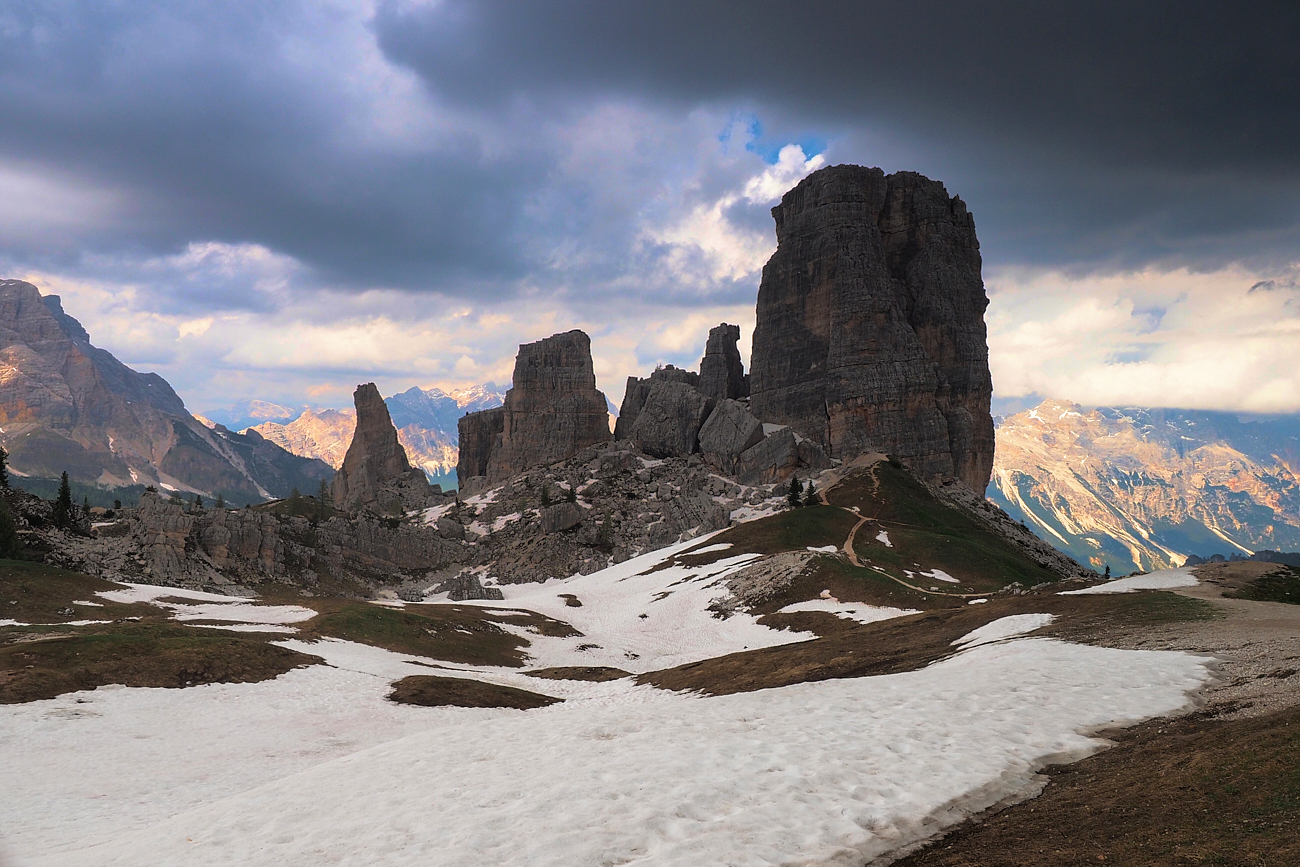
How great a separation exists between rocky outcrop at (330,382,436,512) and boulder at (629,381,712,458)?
5632 cm

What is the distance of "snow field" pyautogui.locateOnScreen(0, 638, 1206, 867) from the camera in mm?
11578

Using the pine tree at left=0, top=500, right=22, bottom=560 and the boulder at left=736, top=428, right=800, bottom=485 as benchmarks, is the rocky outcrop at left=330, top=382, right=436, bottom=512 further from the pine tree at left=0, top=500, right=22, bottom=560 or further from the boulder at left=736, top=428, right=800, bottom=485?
the pine tree at left=0, top=500, right=22, bottom=560

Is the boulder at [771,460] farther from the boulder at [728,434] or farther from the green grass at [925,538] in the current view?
the green grass at [925,538]

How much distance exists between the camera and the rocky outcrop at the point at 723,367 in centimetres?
17475

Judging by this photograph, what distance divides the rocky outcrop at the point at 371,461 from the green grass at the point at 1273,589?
161m

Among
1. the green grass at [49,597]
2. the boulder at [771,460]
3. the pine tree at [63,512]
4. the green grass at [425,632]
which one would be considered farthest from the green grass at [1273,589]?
the pine tree at [63,512]

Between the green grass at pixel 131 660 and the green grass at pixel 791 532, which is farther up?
the green grass at pixel 791 532

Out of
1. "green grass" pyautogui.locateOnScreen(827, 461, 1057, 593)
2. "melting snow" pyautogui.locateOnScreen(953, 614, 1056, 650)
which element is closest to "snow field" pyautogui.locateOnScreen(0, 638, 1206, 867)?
"melting snow" pyautogui.locateOnScreen(953, 614, 1056, 650)

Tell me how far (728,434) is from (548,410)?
168 feet

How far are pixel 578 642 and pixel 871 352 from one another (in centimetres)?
10211

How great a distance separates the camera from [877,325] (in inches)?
5591

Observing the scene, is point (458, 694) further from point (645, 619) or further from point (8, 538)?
point (8, 538)

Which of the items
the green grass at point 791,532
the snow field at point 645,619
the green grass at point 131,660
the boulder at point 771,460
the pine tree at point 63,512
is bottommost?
the snow field at point 645,619

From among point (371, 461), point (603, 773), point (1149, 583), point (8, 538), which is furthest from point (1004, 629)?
point (371, 461)
